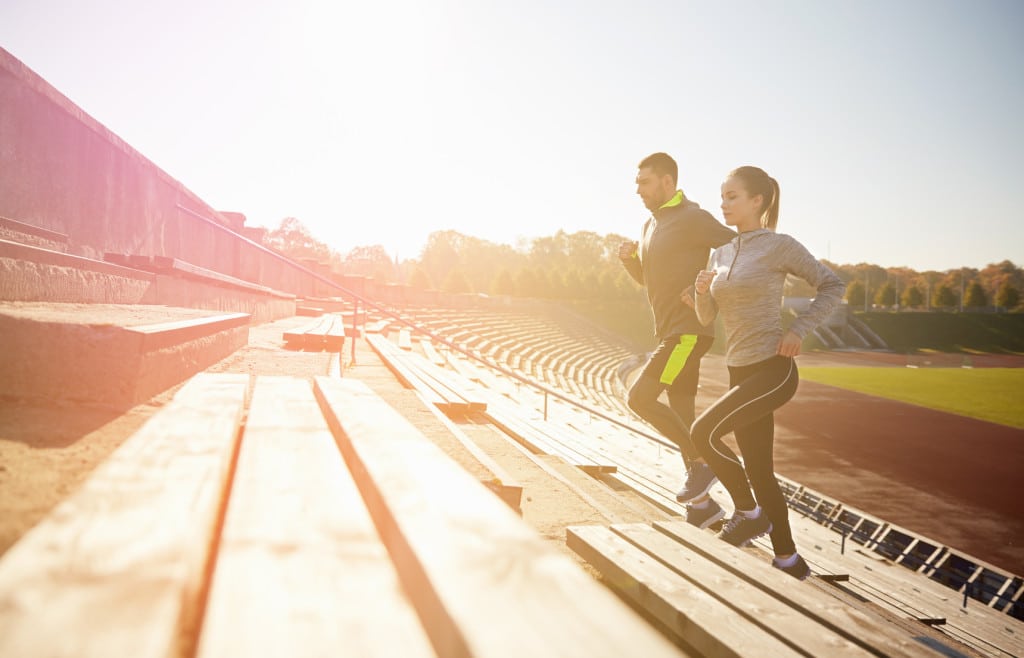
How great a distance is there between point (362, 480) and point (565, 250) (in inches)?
3907

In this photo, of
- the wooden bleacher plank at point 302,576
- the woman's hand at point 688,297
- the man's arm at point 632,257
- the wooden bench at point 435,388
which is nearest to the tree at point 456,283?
the wooden bench at point 435,388

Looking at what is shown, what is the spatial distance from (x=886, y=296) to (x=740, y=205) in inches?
4128

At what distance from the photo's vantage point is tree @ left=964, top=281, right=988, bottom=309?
280 feet

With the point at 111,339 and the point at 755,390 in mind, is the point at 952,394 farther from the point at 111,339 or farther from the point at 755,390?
the point at 111,339

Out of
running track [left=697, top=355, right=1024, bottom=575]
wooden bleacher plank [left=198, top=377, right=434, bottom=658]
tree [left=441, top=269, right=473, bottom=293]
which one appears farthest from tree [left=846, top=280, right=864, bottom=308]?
wooden bleacher plank [left=198, top=377, right=434, bottom=658]

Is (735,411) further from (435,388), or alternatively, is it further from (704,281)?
(435,388)

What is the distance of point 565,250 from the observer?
99.0 m

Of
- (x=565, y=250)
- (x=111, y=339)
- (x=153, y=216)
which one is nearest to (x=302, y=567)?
(x=111, y=339)

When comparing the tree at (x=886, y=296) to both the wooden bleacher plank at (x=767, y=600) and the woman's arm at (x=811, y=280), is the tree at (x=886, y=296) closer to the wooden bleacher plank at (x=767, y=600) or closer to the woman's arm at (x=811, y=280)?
the woman's arm at (x=811, y=280)

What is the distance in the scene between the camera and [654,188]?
11.2 ft

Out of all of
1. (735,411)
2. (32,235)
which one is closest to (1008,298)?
(735,411)

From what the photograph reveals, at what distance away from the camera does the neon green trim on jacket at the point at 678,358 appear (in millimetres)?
3227

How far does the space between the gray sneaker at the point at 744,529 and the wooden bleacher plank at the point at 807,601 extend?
24.0 inches

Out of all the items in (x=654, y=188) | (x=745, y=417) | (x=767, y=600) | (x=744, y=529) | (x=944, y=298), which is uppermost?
(x=944, y=298)
